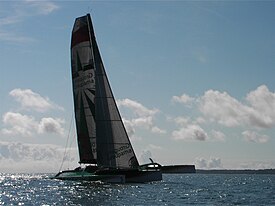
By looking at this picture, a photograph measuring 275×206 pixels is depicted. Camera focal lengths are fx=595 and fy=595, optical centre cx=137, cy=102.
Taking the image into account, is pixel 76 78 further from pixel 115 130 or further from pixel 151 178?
pixel 151 178

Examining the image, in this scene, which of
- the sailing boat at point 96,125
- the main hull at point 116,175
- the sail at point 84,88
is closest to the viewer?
the main hull at point 116,175

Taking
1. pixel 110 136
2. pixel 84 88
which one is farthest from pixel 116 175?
pixel 84 88

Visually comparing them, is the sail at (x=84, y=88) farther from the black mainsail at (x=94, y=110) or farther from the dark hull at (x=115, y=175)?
the dark hull at (x=115, y=175)

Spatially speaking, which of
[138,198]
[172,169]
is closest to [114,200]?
[138,198]

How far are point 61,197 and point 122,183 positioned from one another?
59.2 ft

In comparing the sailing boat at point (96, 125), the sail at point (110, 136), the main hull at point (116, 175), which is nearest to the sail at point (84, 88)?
the sailing boat at point (96, 125)

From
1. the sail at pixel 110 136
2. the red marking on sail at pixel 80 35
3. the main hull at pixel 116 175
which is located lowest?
the main hull at pixel 116 175

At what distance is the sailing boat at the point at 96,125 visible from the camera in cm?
7619

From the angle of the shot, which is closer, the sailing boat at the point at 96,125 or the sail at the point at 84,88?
the sailing boat at the point at 96,125

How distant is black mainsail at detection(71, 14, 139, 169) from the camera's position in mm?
76438

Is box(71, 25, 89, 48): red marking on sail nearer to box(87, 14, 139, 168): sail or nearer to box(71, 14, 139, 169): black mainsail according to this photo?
box(71, 14, 139, 169): black mainsail

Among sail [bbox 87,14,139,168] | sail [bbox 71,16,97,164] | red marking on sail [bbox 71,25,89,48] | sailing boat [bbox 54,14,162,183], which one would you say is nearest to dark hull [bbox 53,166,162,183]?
sailing boat [bbox 54,14,162,183]

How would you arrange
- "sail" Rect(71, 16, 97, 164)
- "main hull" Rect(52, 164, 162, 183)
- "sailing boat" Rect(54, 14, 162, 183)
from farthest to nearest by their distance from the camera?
"sail" Rect(71, 16, 97, 164), "sailing boat" Rect(54, 14, 162, 183), "main hull" Rect(52, 164, 162, 183)

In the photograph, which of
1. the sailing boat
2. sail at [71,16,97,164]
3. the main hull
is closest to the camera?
the main hull
